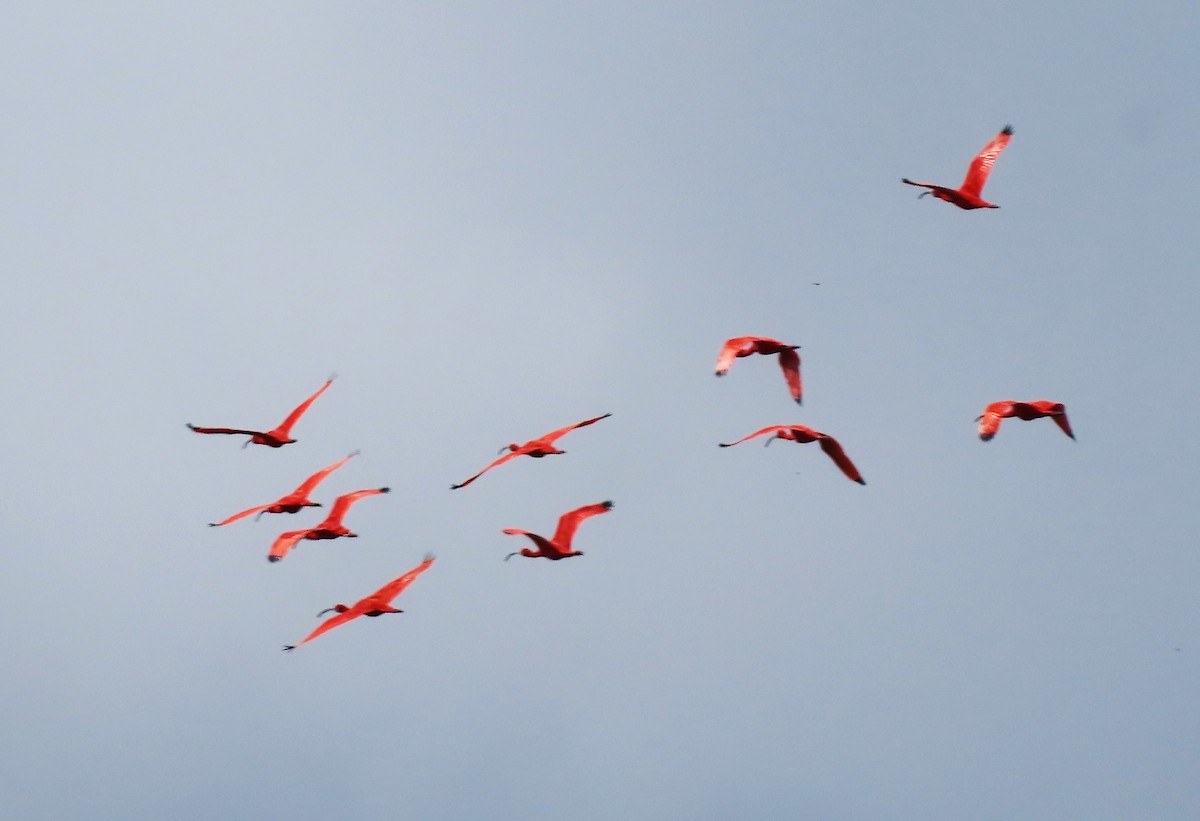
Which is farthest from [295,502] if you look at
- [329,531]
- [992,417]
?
[992,417]

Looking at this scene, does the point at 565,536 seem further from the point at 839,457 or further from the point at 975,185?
the point at 975,185

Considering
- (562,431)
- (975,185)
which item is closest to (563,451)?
(562,431)

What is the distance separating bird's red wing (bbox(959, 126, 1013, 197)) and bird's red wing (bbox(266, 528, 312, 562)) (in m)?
19.3

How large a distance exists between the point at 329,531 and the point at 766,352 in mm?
12513

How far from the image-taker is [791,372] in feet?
128

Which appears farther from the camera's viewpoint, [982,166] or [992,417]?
[982,166]

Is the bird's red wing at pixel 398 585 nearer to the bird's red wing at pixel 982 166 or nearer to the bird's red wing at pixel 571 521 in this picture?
the bird's red wing at pixel 571 521

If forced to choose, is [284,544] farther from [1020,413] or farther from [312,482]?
[1020,413]

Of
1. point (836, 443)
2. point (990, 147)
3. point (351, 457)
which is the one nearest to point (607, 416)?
point (836, 443)

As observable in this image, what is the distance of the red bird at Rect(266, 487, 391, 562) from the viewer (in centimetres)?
3912

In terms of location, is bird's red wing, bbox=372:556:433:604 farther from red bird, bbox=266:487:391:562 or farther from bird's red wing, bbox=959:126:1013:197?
bird's red wing, bbox=959:126:1013:197

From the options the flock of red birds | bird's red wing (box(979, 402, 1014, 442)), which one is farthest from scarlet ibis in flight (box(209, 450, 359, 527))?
bird's red wing (box(979, 402, 1014, 442))

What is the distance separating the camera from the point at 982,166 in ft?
134

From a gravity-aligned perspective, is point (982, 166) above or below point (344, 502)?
above
